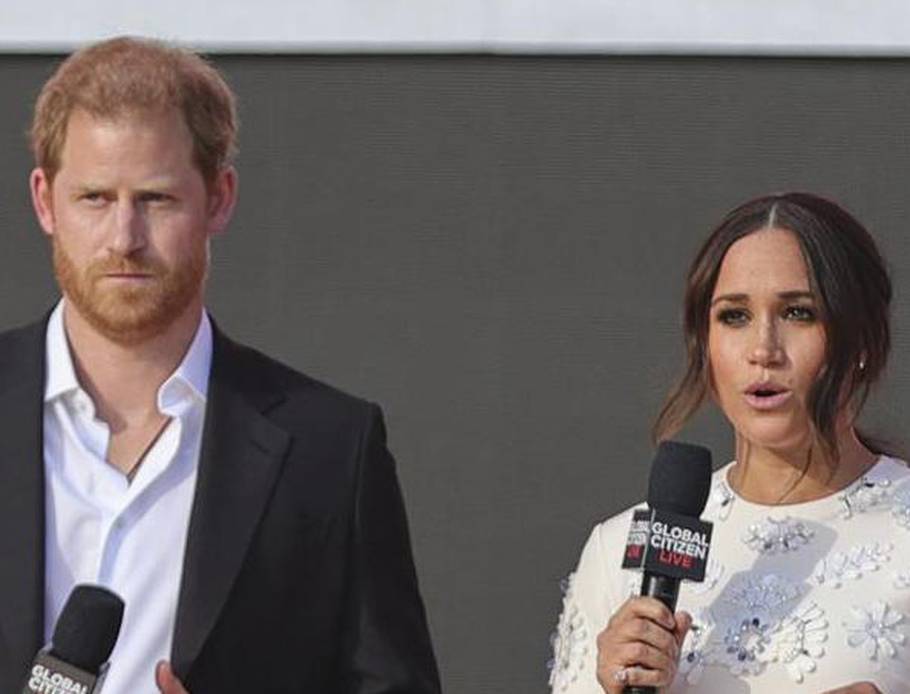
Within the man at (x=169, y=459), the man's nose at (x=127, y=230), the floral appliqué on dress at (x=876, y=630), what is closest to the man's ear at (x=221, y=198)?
the man at (x=169, y=459)

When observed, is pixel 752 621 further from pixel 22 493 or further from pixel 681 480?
pixel 22 493

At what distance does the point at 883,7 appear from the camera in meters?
5.34

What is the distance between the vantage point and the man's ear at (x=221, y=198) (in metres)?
3.18

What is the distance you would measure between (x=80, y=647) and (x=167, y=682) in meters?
0.19

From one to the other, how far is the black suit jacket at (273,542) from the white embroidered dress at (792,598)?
279 millimetres

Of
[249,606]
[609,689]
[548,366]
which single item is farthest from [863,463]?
[548,366]

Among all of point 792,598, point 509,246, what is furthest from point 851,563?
point 509,246

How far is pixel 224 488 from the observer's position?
3.15 meters

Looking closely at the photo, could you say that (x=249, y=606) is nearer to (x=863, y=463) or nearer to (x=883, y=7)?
(x=863, y=463)

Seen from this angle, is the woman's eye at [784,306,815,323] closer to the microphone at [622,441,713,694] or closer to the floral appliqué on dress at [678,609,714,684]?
the microphone at [622,441,713,694]

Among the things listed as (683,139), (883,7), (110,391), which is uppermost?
(883,7)

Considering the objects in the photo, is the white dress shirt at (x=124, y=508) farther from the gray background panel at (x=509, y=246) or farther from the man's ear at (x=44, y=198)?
the gray background panel at (x=509, y=246)

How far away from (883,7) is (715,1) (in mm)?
354

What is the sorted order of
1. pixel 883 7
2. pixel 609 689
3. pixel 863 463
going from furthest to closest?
1. pixel 883 7
2. pixel 863 463
3. pixel 609 689
